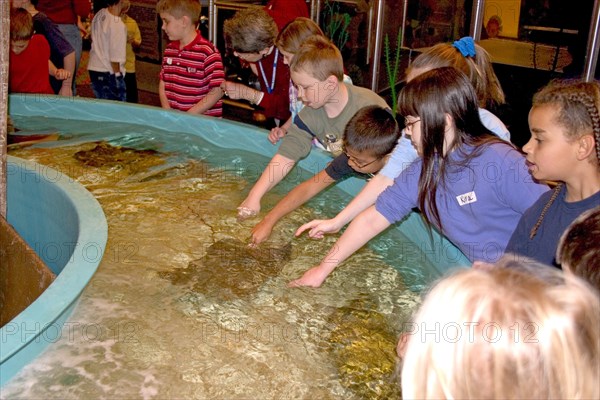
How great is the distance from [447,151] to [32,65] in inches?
146

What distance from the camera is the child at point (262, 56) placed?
379 centimetres

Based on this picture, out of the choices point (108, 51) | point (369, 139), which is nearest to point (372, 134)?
point (369, 139)

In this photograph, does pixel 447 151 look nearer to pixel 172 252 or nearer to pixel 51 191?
pixel 172 252

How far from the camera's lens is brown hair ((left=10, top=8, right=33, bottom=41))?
4.46 meters

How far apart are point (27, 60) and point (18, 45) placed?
10.8 inches

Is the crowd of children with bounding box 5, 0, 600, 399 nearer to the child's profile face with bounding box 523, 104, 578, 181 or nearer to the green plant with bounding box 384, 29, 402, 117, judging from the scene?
the child's profile face with bounding box 523, 104, 578, 181

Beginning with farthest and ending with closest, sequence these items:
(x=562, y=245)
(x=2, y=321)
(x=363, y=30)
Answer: (x=363, y=30)
(x=2, y=321)
(x=562, y=245)

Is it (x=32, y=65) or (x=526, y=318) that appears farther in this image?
(x=32, y=65)

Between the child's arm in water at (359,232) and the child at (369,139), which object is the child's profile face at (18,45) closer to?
the child at (369,139)

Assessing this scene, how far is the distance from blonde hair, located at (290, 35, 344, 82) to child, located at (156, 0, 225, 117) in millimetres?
1459

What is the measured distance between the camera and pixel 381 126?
107 inches

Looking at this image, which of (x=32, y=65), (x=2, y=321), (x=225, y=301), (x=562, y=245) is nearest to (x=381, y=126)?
(x=225, y=301)

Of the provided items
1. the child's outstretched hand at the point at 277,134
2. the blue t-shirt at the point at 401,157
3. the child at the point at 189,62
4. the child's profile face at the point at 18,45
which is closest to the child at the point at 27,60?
the child's profile face at the point at 18,45

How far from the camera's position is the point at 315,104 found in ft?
9.73
